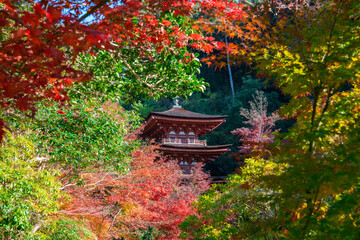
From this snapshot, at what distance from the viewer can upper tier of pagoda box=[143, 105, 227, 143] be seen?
1490 cm

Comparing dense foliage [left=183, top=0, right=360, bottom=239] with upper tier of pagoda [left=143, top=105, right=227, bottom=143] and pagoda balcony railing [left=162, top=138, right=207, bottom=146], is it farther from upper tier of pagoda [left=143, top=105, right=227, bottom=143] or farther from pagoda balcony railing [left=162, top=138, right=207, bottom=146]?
pagoda balcony railing [left=162, top=138, right=207, bottom=146]

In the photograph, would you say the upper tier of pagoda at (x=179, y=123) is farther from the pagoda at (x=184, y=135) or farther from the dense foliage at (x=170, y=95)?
the dense foliage at (x=170, y=95)

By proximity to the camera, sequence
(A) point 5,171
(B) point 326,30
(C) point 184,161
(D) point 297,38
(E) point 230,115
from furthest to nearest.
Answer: (E) point 230,115 < (C) point 184,161 < (A) point 5,171 < (D) point 297,38 < (B) point 326,30

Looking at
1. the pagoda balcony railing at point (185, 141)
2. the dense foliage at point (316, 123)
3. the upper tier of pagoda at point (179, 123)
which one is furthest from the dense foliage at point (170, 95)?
the pagoda balcony railing at point (185, 141)

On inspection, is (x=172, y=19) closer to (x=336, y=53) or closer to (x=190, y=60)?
(x=190, y=60)

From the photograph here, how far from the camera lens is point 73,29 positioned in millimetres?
→ 1832

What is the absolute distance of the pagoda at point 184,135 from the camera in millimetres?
14742

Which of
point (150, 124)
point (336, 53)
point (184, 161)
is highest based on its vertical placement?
point (336, 53)

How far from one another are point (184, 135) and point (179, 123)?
0.98 meters

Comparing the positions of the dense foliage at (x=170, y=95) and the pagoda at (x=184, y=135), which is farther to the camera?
the pagoda at (x=184, y=135)

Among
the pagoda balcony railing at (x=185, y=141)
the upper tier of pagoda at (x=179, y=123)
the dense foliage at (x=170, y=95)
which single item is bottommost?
the pagoda balcony railing at (x=185, y=141)

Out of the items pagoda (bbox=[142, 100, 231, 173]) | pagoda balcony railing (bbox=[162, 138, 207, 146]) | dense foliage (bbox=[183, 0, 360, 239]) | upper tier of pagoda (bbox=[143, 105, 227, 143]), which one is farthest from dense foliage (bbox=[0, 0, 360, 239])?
pagoda balcony railing (bbox=[162, 138, 207, 146])

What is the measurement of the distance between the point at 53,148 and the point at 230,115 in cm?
1797

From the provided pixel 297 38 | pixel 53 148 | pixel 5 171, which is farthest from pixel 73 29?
pixel 53 148
